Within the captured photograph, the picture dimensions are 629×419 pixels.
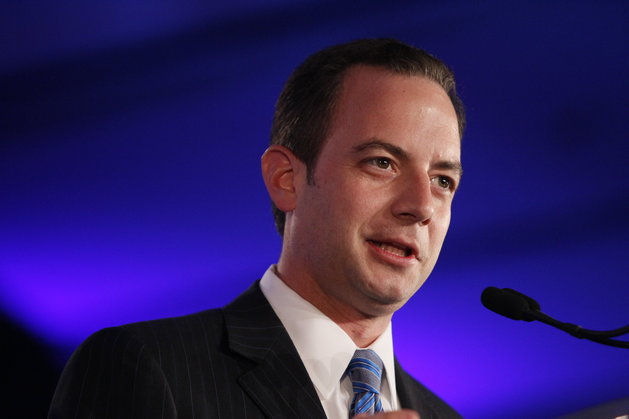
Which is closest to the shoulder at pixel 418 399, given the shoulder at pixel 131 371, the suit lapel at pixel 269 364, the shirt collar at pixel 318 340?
the shirt collar at pixel 318 340

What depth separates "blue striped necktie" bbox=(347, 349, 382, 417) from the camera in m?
1.54

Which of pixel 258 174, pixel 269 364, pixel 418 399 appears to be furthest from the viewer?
pixel 258 174

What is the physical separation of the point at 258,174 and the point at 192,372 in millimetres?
1079

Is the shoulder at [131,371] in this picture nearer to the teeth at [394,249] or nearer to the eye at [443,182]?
the teeth at [394,249]

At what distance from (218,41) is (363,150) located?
0.97 m

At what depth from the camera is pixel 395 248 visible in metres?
1.61

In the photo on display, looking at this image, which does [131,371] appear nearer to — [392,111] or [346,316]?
[346,316]

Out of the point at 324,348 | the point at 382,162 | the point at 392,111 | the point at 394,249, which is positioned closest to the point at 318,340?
the point at 324,348

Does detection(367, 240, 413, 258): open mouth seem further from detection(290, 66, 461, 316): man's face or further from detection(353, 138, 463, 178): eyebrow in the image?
detection(353, 138, 463, 178): eyebrow

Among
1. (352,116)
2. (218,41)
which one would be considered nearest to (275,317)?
(352,116)

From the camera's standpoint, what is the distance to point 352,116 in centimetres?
170

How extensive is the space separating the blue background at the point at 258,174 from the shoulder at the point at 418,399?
60cm

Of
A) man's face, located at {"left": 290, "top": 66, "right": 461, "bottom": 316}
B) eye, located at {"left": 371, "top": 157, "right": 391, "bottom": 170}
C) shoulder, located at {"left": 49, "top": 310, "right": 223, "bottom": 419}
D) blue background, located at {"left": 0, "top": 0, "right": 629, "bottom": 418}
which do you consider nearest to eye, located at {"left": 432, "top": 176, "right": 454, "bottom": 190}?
man's face, located at {"left": 290, "top": 66, "right": 461, "bottom": 316}

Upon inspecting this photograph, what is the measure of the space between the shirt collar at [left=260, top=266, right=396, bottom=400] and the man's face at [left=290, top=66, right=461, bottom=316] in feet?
0.17
